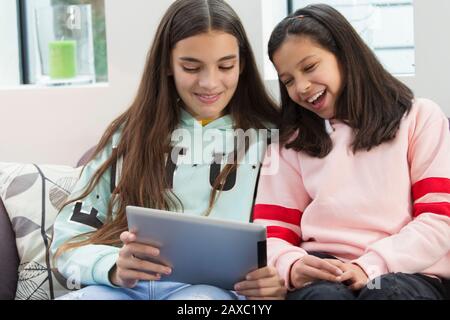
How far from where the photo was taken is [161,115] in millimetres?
1506

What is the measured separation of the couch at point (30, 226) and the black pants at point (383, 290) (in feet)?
1.82

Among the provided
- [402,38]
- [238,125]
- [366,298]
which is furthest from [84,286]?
[402,38]

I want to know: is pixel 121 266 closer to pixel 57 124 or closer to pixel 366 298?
pixel 366 298

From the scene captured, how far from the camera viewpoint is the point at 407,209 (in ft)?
4.28

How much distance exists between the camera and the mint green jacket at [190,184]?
1438 mm

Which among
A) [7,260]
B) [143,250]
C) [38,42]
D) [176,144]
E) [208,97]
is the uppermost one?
[38,42]

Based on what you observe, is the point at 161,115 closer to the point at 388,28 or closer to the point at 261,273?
the point at 261,273

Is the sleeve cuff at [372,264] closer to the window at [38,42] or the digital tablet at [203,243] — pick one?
the digital tablet at [203,243]

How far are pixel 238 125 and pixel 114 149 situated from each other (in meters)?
0.27

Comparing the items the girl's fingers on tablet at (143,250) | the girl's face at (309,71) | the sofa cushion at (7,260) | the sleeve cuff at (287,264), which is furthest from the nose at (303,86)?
the sofa cushion at (7,260)

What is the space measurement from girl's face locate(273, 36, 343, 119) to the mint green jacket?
0.54 ft

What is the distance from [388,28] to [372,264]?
34.9 inches

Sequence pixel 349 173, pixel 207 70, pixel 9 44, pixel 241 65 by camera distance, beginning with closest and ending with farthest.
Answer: pixel 349 173, pixel 207 70, pixel 241 65, pixel 9 44

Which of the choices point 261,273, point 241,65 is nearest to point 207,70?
point 241,65
